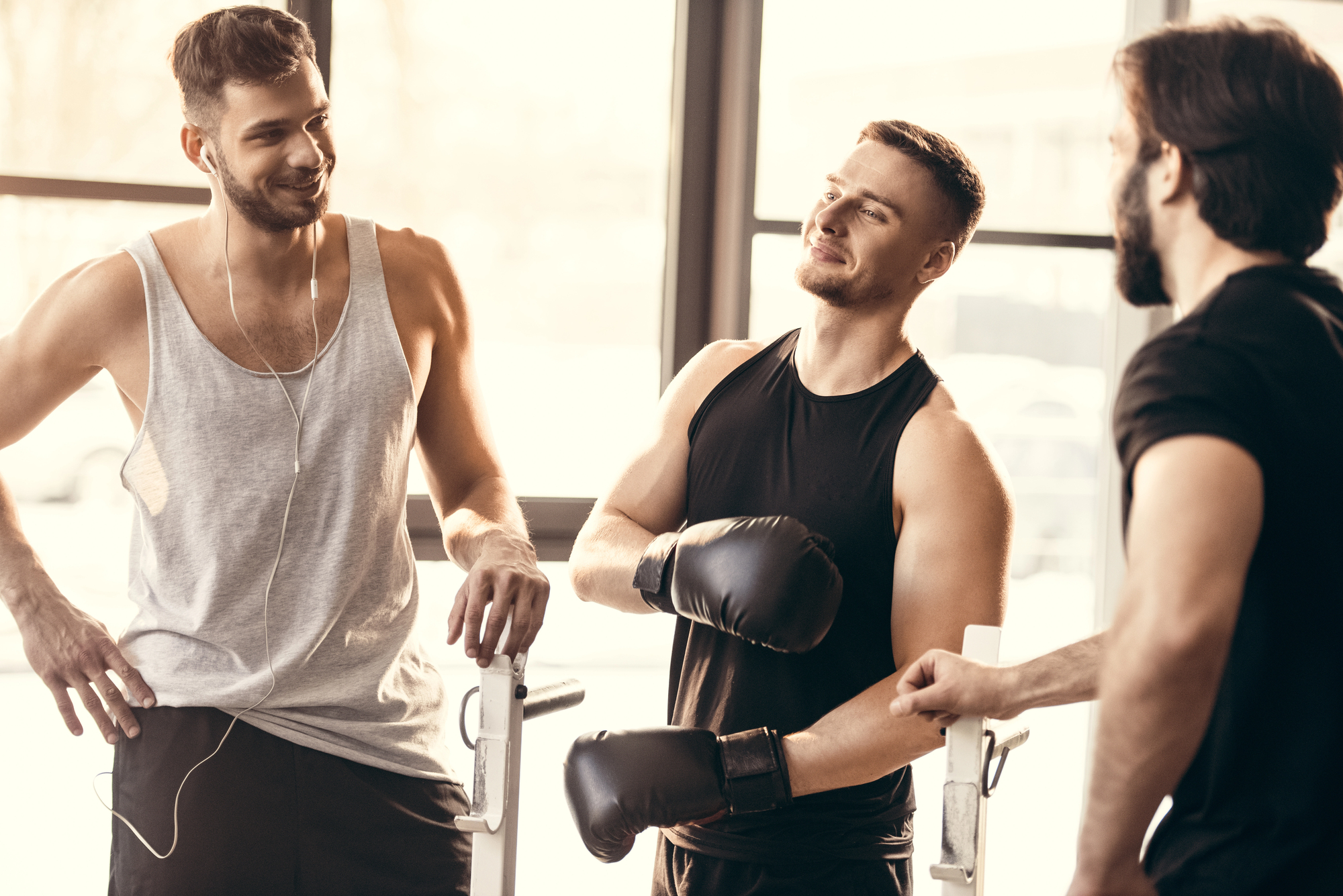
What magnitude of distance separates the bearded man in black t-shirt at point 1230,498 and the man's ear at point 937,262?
0.60 meters

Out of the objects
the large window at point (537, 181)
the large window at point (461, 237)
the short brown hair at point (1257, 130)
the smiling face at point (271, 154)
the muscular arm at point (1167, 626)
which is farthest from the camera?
the large window at point (537, 181)

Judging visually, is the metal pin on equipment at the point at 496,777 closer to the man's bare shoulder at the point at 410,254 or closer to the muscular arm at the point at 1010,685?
the muscular arm at the point at 1010,685

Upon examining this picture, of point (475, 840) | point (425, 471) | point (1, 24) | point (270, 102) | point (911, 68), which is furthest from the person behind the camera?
point (911, 68)

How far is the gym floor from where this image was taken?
2281 millimetres

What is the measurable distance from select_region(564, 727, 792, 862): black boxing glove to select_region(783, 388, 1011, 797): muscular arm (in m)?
0.05

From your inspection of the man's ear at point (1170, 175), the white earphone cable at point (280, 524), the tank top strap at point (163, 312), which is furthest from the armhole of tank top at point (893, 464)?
the tank top strap at point (163, 312)

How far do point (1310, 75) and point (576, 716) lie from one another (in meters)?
2.16

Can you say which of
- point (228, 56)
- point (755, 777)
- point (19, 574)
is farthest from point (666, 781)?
point (228, 56)

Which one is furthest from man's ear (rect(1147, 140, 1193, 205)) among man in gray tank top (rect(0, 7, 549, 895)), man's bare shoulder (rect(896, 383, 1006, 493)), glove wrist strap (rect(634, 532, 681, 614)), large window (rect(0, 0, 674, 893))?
large window (rect(0, 0, 674, 893))

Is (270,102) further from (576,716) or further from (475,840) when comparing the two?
(576,716)

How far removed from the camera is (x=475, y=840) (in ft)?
4.14

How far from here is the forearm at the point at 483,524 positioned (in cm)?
148

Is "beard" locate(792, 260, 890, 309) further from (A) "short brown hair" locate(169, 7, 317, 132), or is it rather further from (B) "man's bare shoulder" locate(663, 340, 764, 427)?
(A) "short brown hair" locate(169, 7, 317, 132)

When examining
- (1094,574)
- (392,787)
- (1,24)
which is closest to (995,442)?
(1094,574)
